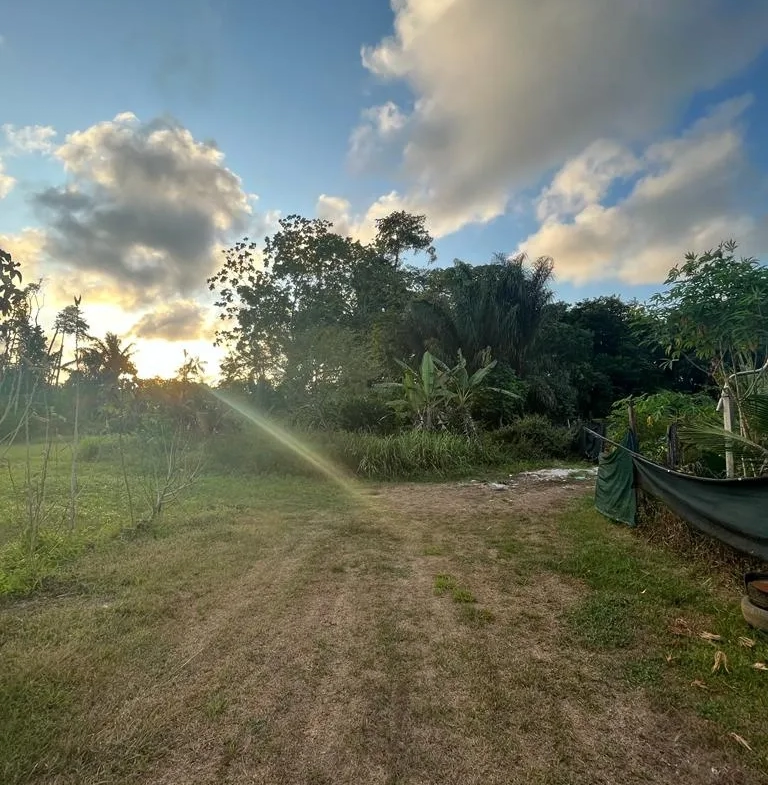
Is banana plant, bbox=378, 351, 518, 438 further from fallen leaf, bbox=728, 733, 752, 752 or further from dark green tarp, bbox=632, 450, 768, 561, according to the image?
fallen leaf, bbox=728, 733, 752, 752

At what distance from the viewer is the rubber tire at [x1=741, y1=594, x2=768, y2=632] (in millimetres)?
2949

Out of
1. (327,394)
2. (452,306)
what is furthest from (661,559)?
(452,306)

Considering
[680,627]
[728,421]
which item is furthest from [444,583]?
[728,421]

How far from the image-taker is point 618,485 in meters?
5.88

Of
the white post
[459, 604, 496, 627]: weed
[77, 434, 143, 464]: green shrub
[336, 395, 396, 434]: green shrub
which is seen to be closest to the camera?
[459, 604, 496, 627]: weed

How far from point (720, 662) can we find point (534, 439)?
10681mm

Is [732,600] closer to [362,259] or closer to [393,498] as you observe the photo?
[393,498]

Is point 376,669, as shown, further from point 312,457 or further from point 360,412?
point 360,412

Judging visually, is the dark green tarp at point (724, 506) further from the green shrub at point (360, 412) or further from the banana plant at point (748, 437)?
the green shrub at point (360, 412)

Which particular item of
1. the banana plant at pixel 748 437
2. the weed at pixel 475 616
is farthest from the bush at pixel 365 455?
the weed at pixel 475 616

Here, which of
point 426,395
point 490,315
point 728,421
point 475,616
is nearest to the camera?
point 475,616

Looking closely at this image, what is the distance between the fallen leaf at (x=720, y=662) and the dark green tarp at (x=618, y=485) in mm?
2873

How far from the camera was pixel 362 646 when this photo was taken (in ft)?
9.42

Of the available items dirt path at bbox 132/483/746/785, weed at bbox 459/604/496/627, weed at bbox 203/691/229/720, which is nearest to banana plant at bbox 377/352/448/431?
dirt path at bbox 132/483/746/785
